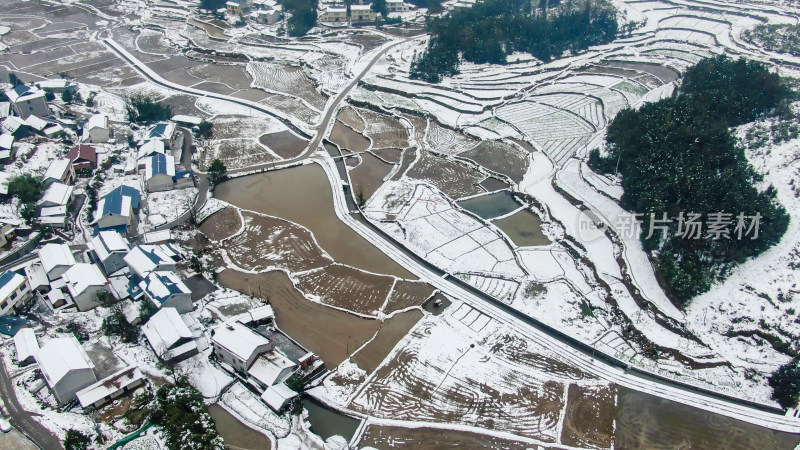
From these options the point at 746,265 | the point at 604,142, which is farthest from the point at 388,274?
the point at 604,142

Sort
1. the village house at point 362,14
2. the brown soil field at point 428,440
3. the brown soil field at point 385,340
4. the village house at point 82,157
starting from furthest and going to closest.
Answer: the village house at point 362,14 → the village house at point 82,157 → the brown soil field at point 385,340 → the brown soil field at point 428,440

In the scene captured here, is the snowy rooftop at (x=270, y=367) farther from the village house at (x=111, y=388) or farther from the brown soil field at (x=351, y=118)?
the brown soil field at (x=351, y=118)

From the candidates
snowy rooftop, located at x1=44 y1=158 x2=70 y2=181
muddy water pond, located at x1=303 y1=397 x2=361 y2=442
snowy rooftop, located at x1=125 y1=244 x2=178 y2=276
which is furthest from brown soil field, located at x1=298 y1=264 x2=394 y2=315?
snowy rooftop, located at x1=44 y1=158 x2=70 y2=181

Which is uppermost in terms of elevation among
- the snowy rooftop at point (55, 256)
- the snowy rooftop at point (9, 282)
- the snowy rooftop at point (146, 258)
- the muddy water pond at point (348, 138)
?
the muddy water pond at point (348, 138)

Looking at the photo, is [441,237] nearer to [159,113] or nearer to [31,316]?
[31,316]

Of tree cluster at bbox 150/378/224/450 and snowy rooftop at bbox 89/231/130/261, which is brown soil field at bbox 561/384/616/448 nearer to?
tree cluster at bbox 150/378/224/450

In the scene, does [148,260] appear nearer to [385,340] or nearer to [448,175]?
[385,340]

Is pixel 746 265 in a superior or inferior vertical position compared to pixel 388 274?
superior

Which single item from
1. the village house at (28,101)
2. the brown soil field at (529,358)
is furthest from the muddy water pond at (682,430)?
the village house at (28,101)
